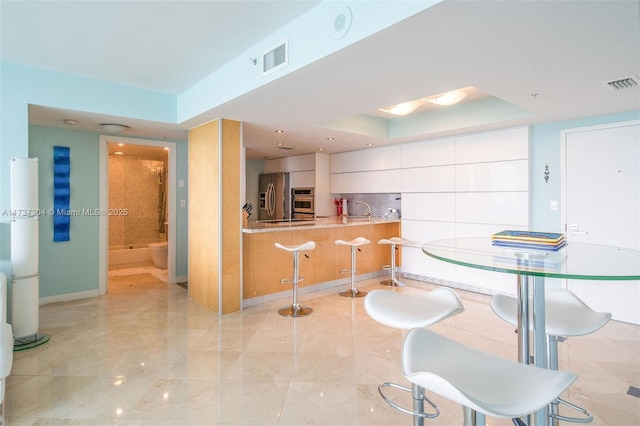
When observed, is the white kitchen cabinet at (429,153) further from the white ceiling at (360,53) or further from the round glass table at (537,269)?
the round glass table at (537,269)

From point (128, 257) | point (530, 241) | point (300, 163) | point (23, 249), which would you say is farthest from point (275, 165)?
point (530, 241)

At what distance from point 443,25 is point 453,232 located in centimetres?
360

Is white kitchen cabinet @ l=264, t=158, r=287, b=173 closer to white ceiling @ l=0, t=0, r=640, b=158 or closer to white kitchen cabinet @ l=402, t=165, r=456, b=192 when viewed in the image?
white kitchen cabinet @ l=402, t=165, r=456, b=192

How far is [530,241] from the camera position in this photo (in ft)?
6.06

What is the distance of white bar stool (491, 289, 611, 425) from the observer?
1529mm

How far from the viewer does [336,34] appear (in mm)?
2070

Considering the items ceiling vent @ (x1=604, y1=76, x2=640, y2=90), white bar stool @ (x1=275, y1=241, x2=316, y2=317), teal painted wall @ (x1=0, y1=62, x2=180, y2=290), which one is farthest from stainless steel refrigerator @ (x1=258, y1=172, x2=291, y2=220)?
ceiling vent @ (x1=604, y1=76, x2=640, y2=90)

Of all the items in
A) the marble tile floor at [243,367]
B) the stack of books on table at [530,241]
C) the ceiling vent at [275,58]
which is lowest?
the marble tile floor at [243,367]

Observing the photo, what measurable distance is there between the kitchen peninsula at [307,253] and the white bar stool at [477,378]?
3.02 metres

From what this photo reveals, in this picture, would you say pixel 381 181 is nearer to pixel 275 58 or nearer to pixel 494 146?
pixel 494 146

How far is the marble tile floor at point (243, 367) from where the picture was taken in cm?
210

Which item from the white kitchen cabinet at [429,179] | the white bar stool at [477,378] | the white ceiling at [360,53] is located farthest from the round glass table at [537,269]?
the white kitchen cabinet at [429,179]

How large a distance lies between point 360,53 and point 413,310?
5.13 feet

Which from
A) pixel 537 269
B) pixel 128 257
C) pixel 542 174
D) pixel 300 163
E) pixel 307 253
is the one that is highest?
pixel 300 163
